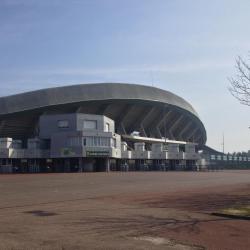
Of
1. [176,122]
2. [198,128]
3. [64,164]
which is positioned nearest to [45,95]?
[64,164]

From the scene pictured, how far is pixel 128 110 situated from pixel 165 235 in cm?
10474

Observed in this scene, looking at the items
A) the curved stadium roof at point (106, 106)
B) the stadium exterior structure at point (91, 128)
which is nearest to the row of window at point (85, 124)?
the stadium exterior structure at point (91, 128)

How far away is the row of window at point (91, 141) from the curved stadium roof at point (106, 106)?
1511 centimetres

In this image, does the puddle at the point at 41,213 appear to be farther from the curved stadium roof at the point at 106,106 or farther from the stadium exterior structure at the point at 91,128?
the curved stadium roof at the point at 106,106

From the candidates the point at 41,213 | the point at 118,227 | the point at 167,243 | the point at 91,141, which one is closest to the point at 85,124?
the point at 91,141

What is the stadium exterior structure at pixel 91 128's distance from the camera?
9112 centimetres

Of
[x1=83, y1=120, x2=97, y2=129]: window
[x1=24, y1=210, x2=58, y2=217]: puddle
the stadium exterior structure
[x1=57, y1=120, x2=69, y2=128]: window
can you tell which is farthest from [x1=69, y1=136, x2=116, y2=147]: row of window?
[x1=24, y1=210, x2=58, y2=217]: puddle

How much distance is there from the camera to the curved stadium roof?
102812mm

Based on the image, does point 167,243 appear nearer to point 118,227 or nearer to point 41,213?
point 118,227

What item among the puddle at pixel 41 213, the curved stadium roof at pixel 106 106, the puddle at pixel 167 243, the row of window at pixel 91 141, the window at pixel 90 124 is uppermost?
the curved stadium roof at pixel 106 106

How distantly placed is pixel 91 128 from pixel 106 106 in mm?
17305

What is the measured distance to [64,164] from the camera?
92688 millimetres

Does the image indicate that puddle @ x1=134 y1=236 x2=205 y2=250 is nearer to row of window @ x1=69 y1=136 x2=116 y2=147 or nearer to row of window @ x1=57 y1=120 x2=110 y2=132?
row of window @ x1=69 y1=136 x2=116 y2=147

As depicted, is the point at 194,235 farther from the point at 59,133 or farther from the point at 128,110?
the point at 128,110
